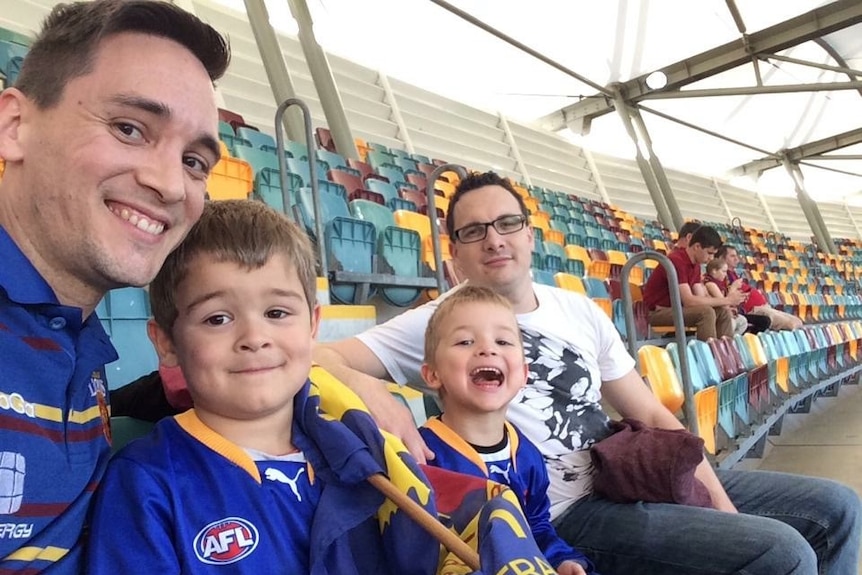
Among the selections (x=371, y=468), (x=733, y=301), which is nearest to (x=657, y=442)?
(x=371, y=468)

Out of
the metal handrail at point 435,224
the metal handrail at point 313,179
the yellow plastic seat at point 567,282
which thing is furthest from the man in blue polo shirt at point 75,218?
the yellow plastic seat at point 567,282

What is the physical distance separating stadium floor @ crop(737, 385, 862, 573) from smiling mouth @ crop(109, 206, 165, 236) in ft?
9.46

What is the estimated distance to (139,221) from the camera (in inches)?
27.5

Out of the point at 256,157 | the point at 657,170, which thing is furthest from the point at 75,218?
the point at 657,170

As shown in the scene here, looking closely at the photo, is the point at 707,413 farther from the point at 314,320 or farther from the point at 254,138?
the point at 254,138

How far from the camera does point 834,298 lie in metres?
9.73

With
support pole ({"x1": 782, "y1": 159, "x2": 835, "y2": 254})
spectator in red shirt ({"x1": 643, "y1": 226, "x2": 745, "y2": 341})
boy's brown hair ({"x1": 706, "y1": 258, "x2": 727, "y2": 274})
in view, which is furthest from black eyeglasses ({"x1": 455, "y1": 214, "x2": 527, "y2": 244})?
support pole ({"x1": 782, "y1": 159, "x2": 835, "y2": 254})

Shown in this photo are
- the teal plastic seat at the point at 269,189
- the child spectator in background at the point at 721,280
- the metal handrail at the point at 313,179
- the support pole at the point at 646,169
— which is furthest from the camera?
the support pole at the point at 646,169

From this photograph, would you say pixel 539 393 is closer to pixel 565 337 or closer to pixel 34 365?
pixel 565 337

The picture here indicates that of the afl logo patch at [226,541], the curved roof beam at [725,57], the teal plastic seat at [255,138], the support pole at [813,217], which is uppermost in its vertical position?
the curved roof beam at [725,57]

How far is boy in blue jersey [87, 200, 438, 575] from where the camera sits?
68 centimetres

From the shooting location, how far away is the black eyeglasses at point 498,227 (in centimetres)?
151

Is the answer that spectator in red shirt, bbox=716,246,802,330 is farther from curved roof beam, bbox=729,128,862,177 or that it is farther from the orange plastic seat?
curved roof beam, bbox=729,128,862,177

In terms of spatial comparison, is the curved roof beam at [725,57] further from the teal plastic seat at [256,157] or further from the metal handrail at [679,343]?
the metal handrail at [679,343]
